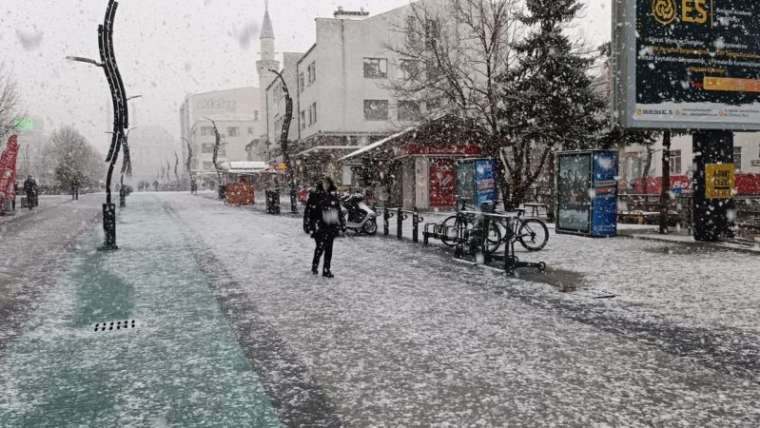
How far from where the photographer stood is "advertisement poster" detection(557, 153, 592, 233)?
15.9 m

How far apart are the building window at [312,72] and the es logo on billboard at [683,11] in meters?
35.7

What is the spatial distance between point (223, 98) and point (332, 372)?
131349mm

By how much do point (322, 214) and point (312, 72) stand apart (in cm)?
4032

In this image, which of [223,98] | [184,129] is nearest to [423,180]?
[223,98]

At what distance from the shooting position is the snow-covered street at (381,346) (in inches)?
172

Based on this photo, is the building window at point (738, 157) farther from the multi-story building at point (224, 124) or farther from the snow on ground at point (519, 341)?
the multi-story building at point (224, 124)

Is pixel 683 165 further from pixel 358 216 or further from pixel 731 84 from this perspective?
pixel 358 216

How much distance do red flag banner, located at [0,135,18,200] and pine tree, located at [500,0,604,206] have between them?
21.0 m

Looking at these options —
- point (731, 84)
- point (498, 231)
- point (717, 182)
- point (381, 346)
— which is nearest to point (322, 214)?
point (498, 231)

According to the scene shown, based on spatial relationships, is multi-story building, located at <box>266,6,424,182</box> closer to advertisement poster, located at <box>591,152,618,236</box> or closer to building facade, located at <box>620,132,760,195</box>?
building facade, located at <box>620,132,760,195</box>

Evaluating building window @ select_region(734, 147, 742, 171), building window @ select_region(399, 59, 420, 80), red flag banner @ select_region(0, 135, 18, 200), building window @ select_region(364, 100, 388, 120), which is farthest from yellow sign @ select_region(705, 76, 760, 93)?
building window @ select_region(364, 100, 388, 120)

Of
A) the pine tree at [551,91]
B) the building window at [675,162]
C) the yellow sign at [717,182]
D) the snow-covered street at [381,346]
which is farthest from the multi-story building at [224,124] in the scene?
the snow-covered street at [381,346]

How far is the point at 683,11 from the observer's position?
13648 millimetres

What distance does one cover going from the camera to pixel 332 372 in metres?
5.23
